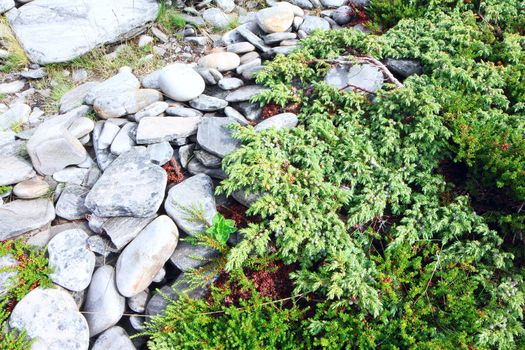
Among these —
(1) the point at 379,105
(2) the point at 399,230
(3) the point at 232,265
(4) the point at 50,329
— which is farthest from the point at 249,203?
(4) the point at 50,329

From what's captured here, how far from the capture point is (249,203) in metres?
3.76

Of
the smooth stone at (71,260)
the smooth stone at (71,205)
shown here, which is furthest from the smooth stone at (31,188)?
the smooth stone at (71,260)

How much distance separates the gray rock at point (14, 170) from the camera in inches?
153

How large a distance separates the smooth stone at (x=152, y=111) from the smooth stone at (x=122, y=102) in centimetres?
10

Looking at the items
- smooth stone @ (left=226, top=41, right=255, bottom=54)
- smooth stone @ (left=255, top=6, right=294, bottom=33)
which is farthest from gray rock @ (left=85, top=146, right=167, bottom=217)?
smooth stone @ (left=255, top=6, right=294, bottom=33)

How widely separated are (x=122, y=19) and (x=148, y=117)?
1987mm

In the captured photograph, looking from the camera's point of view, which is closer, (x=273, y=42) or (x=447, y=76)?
(x=447, y=76)

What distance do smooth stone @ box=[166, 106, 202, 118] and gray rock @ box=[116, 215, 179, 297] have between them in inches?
47.0

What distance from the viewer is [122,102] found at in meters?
4.35

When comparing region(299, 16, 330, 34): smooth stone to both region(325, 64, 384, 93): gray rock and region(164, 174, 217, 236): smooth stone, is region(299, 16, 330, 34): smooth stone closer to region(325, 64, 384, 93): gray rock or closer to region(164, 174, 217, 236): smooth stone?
region(325, 64, 384, 93): gray rock

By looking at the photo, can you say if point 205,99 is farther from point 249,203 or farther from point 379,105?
point 379,105

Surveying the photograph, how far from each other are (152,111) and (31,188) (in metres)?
1.40

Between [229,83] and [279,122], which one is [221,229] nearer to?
[279,122]

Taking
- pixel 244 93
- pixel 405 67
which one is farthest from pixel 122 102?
pixel 405 67
